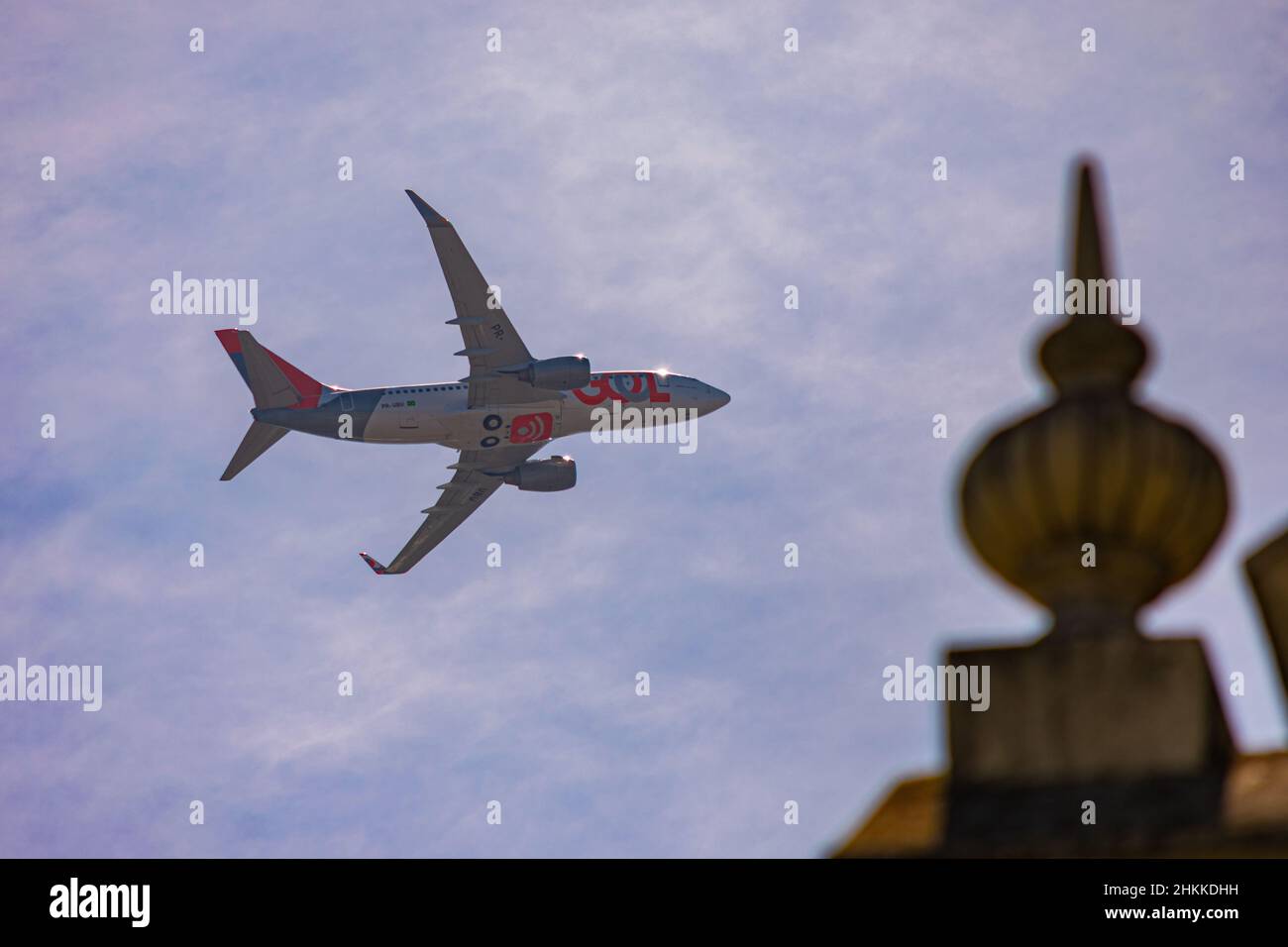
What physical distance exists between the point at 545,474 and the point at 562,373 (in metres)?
10.2

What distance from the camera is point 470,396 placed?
79.6 meters

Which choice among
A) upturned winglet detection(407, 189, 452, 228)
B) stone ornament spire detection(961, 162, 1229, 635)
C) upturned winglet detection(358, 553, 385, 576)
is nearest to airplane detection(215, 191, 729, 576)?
upturned winglet detection(407, 189, 452, 228)

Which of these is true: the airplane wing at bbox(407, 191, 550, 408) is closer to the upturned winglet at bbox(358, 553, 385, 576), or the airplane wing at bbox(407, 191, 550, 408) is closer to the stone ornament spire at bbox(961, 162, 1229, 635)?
the upturned winglet at bbox(358, 553, 385, 576)

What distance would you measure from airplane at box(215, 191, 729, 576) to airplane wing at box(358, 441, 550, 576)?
7.35ft

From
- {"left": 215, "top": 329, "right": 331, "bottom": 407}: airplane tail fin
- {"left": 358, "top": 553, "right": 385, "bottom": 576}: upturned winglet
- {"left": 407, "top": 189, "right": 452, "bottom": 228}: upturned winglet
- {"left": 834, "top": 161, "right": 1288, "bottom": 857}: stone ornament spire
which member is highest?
{"left": 407, "top": 189, "right": 452, "bottom": 228}: upturned winglet

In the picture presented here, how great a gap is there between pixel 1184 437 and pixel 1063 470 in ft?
2.75

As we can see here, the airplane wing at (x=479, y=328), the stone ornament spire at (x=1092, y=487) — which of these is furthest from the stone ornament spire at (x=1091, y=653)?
the airplane wing at (x=479, y=328)

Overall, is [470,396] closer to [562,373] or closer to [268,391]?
[562,373]

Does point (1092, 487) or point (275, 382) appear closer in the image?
point (1092, 487)

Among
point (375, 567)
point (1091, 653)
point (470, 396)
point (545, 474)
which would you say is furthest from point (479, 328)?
point (1091, 653)

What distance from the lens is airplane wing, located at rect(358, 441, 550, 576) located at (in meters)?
87.1

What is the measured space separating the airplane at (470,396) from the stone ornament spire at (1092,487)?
6406 cm
